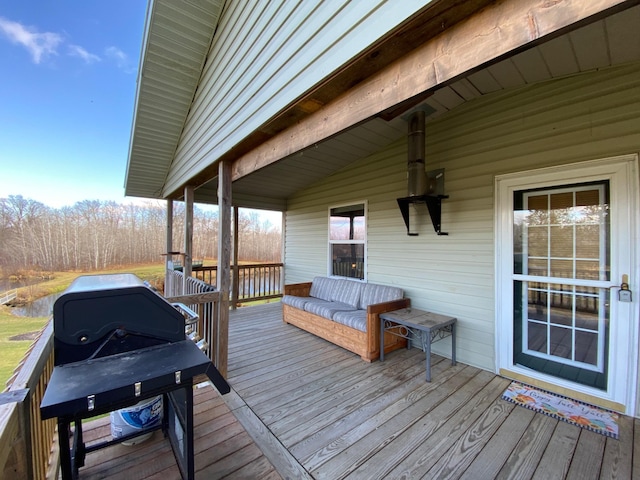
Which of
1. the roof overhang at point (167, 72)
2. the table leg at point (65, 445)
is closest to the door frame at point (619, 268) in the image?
the table leg at point (65, 445)

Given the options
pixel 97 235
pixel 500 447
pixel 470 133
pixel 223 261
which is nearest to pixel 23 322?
pixel 97 235

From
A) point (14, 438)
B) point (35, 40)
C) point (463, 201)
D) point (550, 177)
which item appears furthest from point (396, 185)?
point (35, 40)

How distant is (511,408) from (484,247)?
160 cm

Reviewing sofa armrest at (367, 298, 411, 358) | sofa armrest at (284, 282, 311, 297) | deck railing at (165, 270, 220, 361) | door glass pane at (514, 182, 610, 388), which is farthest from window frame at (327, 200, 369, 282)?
deck railing at (165, 270, 220, 361)

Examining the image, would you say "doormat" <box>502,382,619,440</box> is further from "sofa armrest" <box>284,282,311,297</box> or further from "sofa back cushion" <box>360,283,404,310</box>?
"sofa armrest" <box>284,282,311,297</box>

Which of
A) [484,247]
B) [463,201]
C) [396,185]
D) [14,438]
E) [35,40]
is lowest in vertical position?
[14,438]

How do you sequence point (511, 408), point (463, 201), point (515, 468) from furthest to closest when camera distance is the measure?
point (463, 201) → point (511, 408) → point (515, 468)

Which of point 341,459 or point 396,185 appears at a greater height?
point 396,185

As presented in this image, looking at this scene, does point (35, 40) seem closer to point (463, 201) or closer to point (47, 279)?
point (47, 279)

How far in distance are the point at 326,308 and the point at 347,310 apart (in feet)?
1.05

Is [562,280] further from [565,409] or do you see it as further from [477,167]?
[477,167]

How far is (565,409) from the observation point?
2.24 meters

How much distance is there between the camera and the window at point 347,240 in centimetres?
459

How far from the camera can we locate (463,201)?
317 cm
